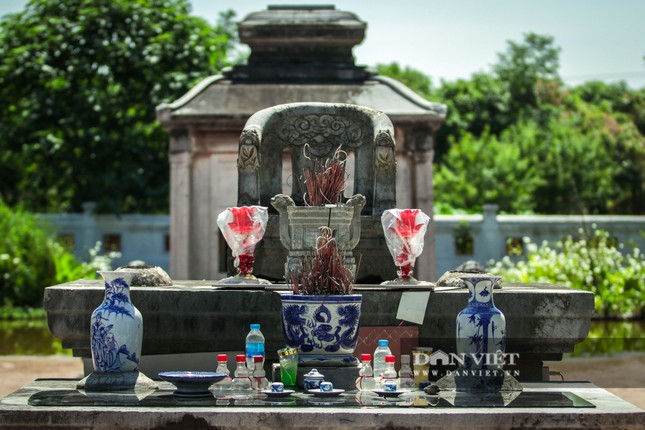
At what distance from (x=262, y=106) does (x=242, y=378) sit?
32.1 ft

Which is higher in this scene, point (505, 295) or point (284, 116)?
point (284, 116)

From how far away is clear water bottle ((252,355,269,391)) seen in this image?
6.27m

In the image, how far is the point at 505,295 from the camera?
25.5 feet

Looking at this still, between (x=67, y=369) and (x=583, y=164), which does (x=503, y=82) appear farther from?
(x=67, y=369)

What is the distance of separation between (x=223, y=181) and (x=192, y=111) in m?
1.25

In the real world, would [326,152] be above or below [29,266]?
above

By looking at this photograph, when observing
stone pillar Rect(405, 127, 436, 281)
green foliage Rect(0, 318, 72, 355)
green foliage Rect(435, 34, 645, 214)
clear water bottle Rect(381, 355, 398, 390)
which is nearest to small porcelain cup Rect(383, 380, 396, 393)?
clear water bottle Rect(381, 355, 398, 390)

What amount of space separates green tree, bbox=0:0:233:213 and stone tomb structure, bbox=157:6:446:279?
22.8 ft

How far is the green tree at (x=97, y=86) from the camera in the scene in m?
23.8

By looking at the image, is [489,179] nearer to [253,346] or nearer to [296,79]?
[296,79]

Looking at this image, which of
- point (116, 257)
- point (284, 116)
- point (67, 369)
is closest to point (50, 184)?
point (116, 257)

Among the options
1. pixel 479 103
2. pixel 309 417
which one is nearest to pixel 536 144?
pixel 479 103

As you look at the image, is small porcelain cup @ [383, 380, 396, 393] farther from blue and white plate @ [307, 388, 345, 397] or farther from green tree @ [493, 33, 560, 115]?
green tree @ [493, 33, 560, 115]

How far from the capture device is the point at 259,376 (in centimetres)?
631
